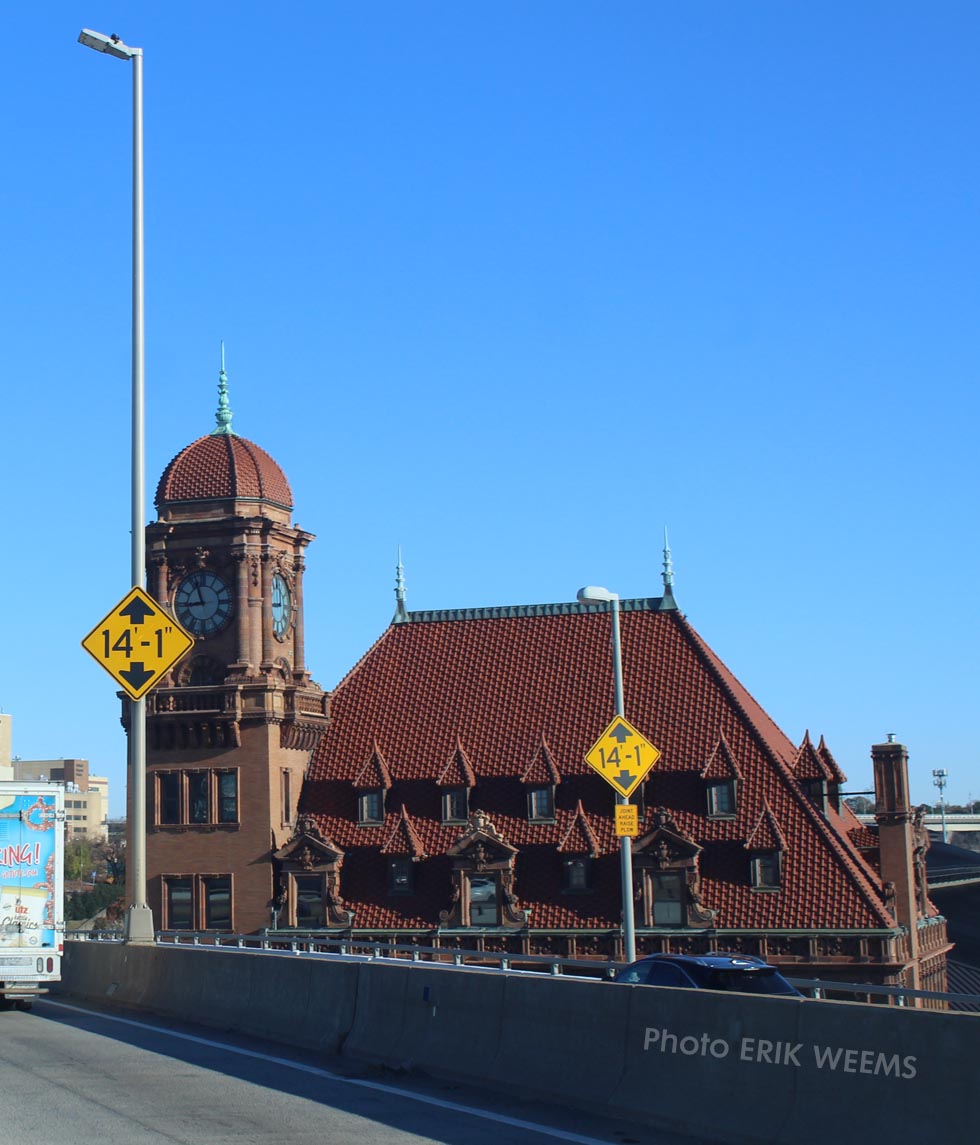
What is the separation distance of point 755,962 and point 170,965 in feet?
35.8

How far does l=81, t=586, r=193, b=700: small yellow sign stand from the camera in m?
26.7

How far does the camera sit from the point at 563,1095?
1644cm

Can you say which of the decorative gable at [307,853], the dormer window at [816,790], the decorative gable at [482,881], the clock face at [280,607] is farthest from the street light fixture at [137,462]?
the dormer window at [816,790]

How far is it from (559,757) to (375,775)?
720 cm

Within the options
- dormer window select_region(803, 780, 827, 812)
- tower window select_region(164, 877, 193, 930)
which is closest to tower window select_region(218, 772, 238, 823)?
tower window select_region(164, 877, 193, 930)

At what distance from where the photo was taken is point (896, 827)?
66312 millimetres

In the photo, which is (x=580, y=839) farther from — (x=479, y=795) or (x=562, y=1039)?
(x=562, y=1039)

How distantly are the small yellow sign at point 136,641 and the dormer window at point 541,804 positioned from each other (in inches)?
1554

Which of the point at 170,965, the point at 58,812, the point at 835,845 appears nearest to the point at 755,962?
the point at 170,965

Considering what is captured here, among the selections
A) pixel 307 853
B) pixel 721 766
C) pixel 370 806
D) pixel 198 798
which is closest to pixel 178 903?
pixel 198 798

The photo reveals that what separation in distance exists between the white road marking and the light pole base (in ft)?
5.31

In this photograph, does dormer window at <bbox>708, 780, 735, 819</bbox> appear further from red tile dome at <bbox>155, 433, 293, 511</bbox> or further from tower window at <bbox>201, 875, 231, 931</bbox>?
red tile dome at <bbox>155, 433, 293, 511</bbox>

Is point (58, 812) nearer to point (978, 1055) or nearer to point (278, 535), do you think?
point (978, 1055)

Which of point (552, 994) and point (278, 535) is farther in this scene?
point (278, 535)
